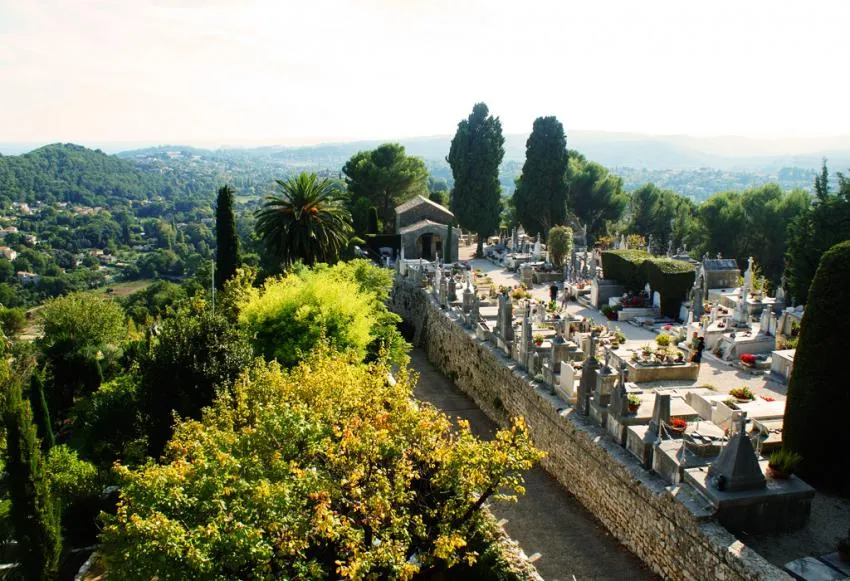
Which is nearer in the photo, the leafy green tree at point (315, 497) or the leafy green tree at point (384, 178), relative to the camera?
the leafy green tree at point (315, 497)

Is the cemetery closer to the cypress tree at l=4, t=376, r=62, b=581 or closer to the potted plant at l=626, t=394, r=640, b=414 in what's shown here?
the potted plant at l=626, t=394, r=640, b=414

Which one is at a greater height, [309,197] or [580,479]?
[309,197]

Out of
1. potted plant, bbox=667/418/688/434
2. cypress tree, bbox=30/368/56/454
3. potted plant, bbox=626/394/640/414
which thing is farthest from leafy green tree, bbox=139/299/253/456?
potted plant, bbox=667/418/688/434

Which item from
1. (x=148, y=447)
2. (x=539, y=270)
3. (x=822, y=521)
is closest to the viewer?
(x=822, y=521)

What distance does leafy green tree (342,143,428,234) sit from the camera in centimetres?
5134

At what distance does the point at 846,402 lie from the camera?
10711 millimetres

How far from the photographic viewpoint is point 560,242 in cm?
3612

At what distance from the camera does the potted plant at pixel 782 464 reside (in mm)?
10484

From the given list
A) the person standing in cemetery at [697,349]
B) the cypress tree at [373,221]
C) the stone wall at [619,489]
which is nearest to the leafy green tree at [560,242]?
the cypress tree at [373,221]

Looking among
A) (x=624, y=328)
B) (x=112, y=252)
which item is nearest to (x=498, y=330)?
(x=624, y=328)

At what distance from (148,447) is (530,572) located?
33.3ft

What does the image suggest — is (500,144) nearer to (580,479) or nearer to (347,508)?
(580,479)

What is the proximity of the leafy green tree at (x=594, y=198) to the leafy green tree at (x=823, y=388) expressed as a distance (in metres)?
44.4

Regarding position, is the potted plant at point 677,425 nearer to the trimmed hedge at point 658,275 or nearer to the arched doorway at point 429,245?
the trimmed hedge at point 658,275
